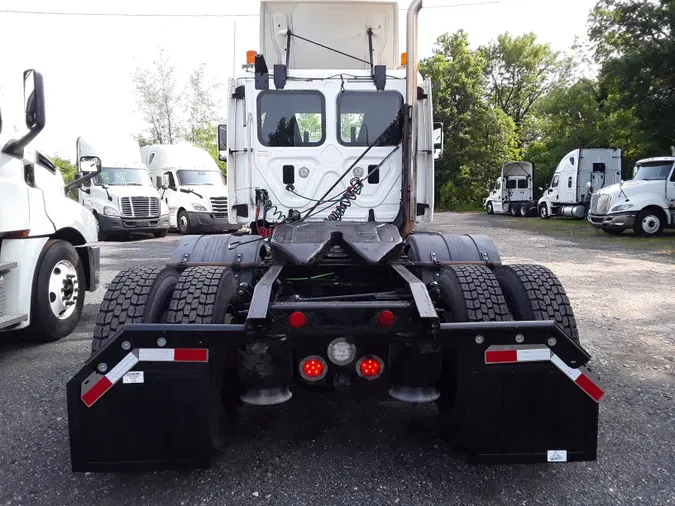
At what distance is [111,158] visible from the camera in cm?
1762

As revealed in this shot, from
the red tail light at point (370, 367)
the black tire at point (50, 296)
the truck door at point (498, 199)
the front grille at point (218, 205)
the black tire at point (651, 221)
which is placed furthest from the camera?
the truck door at point (498, 199)

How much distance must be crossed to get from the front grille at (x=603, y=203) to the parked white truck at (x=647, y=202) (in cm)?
6

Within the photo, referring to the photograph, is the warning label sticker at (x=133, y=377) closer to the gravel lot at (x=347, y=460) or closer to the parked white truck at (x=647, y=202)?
the gravel lot at (x=347, y=460)

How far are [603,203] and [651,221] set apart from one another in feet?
4.90

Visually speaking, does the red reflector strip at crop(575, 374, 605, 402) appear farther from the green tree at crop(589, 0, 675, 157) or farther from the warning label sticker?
the green tree at crop(589, 0, 675, 157)

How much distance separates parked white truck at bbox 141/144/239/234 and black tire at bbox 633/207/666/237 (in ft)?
43.1

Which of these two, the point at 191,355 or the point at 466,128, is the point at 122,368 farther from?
→ the point at 466,128

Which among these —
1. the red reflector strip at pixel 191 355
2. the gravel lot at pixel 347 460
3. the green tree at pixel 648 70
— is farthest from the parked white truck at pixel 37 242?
the green tree at pixel 648 70

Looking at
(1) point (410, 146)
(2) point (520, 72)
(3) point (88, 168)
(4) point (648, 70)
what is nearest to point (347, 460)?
(1) point (410, 146)

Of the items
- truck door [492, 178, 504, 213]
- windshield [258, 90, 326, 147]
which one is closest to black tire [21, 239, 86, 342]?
windshield [258, 90, 326, 147]

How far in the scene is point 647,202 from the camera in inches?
635

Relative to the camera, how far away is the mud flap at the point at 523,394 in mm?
2477

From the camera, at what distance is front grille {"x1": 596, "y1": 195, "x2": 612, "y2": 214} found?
16869mm

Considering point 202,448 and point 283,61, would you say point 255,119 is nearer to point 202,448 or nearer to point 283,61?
point 283,61
